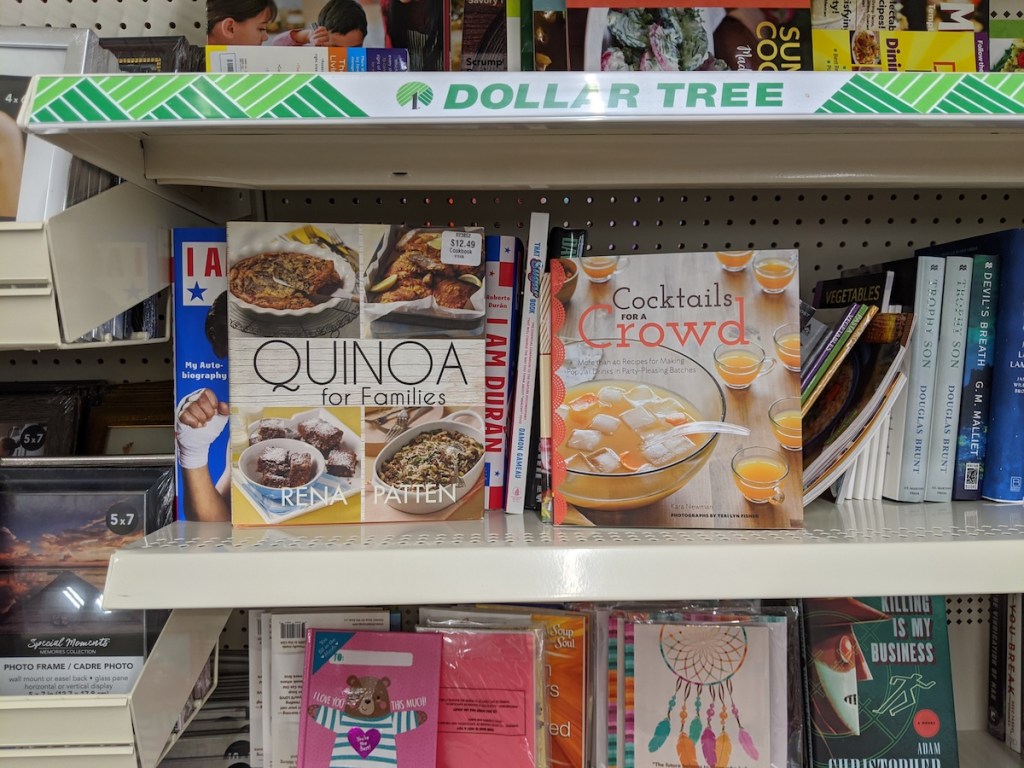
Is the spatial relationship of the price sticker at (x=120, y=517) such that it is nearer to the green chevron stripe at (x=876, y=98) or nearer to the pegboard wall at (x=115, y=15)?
the pegboard wall at (x=115, y=15)

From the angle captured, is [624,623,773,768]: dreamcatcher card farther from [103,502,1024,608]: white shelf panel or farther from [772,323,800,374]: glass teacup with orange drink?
[772,323,800,374]: glass teacup with orange drink

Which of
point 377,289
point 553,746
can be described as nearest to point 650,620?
point 553,746

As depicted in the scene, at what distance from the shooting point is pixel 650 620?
0.91 meters

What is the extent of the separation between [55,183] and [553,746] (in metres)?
0.91

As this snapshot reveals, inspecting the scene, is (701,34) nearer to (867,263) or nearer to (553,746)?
(867,263)

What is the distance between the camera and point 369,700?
896 mm

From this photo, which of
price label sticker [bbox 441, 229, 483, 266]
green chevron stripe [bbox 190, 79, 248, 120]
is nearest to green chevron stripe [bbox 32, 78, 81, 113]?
green chevron stripe [bbox 190, 79, 248, 120]

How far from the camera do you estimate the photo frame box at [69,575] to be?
0.82 metres

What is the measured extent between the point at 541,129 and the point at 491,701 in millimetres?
705

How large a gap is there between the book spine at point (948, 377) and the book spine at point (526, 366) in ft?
1.71

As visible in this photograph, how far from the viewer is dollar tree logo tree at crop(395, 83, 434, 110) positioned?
64cm

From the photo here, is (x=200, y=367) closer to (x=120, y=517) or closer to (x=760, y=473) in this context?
(x=120, y=517)

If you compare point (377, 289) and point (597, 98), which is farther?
point (377, 289)

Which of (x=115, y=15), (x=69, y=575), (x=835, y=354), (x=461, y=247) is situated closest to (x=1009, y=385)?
(x=835, y=354)
